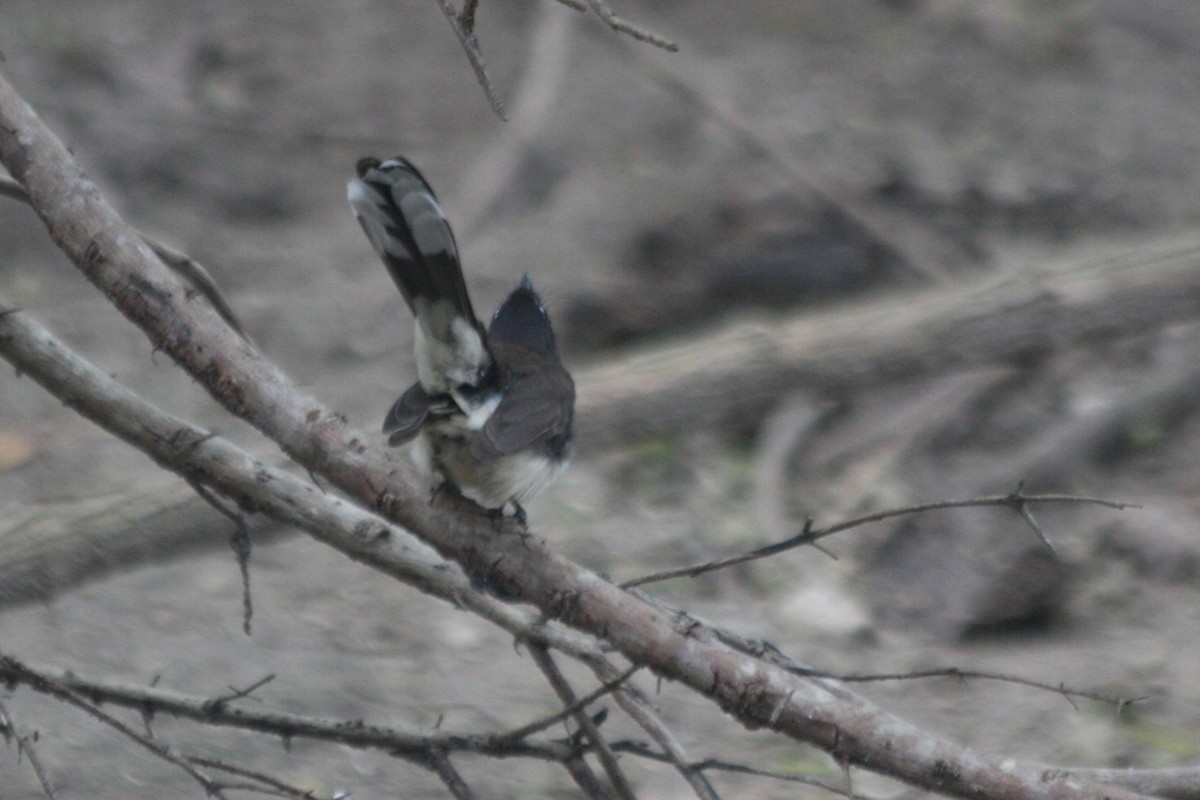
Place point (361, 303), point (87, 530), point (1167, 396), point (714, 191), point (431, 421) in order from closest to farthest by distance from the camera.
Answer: point (431, 421) < point (87, 530) < point (1167, 396) < point (361, 303) < point (714, 191)

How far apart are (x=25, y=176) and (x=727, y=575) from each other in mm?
3512

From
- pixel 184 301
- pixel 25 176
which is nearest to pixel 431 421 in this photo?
pixel 184 301

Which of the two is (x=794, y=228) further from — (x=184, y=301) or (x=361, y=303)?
(x=184, y=301)

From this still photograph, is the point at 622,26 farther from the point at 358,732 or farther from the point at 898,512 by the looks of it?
the point at 358,732

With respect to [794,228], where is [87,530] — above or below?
below

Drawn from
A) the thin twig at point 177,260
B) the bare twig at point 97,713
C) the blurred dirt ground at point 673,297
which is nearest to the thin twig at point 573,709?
the bare twig at point 97,713

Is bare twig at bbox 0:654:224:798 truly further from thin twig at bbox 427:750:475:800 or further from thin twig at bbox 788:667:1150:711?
thin twig at bbox 788:667:1150:711

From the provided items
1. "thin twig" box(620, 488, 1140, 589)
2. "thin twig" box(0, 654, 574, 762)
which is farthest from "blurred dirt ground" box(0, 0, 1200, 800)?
"thin twig" box(620, 488, 1140, 589)

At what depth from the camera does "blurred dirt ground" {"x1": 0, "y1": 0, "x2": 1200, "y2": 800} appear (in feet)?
15.3

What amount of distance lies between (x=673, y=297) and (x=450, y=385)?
4.06 meters

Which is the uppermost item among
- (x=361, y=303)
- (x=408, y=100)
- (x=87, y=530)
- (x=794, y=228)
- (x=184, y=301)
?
(x=408, y=100)

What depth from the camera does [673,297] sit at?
705cm

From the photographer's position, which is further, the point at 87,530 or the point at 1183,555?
the point at 1183,555

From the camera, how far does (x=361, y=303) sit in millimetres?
7188
